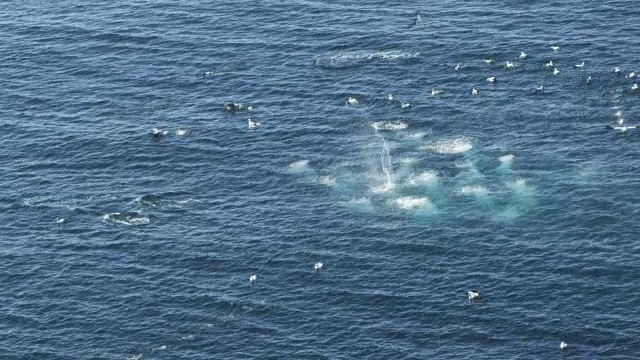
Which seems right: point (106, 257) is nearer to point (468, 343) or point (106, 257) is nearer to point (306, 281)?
point (306, 281)

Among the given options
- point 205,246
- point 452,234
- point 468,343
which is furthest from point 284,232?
point 468,343

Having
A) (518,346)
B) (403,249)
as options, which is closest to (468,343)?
(518,346)

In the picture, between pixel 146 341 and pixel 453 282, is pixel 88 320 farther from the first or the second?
pixel 453 282

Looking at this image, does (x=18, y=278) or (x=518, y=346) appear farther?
(x=18, y=278)

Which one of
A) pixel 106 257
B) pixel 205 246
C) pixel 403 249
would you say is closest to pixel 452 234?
pixel 403 249

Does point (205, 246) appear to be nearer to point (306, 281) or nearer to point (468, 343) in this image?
point (306, 281)

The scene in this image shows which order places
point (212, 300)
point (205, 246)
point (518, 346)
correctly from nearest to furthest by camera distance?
point (518, 346), point (212, 300), point (205, 246)

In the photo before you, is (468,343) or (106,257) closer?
(468,343)

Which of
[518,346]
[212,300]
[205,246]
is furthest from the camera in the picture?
[205,246]
